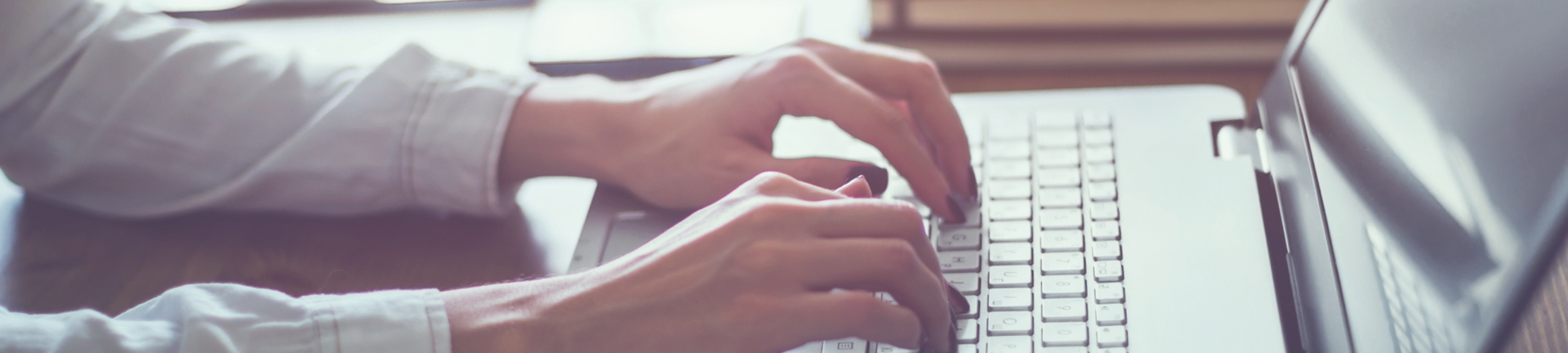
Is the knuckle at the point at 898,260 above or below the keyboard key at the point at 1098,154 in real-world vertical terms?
below

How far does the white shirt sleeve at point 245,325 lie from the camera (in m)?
0.39

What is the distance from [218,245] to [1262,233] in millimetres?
555

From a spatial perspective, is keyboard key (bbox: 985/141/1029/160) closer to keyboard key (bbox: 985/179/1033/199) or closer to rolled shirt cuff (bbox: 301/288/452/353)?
keyboard key (bbox: 985/179/1033/199)

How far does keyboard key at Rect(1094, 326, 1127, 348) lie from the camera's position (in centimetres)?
43

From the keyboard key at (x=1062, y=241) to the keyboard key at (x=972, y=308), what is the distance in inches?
2.1

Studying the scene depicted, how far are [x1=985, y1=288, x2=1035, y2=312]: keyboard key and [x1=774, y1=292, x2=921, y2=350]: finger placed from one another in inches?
2.8

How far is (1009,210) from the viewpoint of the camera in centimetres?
54

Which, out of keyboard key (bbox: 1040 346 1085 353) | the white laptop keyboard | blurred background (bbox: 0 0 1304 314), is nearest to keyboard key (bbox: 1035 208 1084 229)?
the white laptop keyboard

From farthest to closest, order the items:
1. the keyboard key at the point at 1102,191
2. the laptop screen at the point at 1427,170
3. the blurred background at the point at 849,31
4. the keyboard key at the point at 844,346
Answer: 1. the blurred background at the point at 849,31
2. the keyboard key at the point at 1102,191
3. the keyboard key at the point at 844,346
4. the laptop screen at the point at 1427,170

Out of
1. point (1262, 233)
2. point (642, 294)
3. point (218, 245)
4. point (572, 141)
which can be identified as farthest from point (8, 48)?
point (1262, 233)

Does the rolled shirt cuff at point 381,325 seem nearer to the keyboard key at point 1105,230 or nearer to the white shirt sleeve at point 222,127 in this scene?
the white shirt sleeve at point 222,127

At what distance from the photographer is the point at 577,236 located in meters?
0.57

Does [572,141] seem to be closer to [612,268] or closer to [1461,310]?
[612,268]

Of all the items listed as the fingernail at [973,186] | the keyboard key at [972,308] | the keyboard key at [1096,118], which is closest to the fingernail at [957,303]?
the keyboard key at [972,308]
